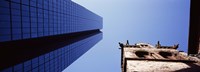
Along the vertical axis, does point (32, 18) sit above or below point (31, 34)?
above

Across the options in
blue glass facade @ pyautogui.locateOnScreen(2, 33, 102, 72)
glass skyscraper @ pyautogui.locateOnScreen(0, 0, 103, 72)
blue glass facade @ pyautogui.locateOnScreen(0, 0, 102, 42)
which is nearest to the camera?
blue glass facade @ pyautogui.locateOnScreen(0, 0, 102, 42)

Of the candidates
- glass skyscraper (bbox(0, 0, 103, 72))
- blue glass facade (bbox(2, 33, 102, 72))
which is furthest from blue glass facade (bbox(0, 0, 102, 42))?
blue glass facade (bbox(2, 33, 102, 72))

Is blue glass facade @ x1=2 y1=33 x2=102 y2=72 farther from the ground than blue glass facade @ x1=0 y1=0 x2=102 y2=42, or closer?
closer

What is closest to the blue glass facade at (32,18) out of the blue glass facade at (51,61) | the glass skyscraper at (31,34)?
the glass skyscraper at (31,34)

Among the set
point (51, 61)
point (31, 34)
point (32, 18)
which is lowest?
point (51, 61)

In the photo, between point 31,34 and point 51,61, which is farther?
point 51,61

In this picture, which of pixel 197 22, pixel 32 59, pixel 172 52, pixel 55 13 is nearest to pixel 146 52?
pixel 172 52

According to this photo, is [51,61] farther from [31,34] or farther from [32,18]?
[32,18]

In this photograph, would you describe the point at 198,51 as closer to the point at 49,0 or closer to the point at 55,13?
the point at 49,0

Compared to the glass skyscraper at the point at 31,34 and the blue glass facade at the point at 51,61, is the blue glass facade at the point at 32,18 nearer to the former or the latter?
the glass skyscraper at the point at 31,34

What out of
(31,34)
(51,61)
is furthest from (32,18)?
(51,61)

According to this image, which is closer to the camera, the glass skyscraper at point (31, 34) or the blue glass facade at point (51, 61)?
the glass skyscraper at point (31, 34)

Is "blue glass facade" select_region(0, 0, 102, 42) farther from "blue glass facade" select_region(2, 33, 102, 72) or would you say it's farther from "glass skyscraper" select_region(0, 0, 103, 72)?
"blue glass facade" select_region(2, 33, 102, 72)

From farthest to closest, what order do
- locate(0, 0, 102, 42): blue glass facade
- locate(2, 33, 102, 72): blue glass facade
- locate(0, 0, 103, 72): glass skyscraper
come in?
locate(2, 33, 102, 72): blue glass facade < locate(0, 0, 103, 72): glass skyscraper < locate(0, 0, 102, 42): blue glass facade
